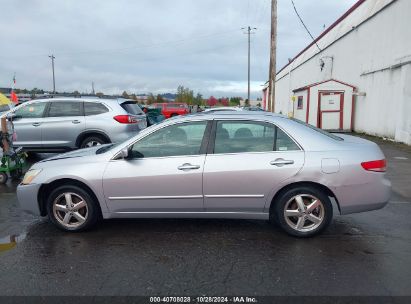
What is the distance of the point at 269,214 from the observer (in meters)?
4.23

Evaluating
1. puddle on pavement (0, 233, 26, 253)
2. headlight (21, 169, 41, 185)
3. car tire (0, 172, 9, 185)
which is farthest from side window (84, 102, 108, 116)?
puddle on pavement (0, 233, 26, 253)

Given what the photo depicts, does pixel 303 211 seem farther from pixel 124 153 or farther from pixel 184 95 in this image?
pixel 184 95

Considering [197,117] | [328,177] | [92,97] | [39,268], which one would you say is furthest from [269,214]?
[92,97]

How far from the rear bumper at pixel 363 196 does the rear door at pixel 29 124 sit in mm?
7898

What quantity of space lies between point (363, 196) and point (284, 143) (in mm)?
1085

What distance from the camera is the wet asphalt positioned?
3181 mm

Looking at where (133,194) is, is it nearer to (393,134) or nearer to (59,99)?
(59,99)

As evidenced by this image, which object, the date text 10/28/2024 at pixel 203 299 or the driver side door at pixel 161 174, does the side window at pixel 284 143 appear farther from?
the date text 10/28/2024 at pixel 203 299

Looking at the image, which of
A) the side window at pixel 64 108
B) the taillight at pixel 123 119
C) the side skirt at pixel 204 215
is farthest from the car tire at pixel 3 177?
the side skirt at pixel 204 215

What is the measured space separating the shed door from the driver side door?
17123 millimetres

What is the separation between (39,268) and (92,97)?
6.61 metres

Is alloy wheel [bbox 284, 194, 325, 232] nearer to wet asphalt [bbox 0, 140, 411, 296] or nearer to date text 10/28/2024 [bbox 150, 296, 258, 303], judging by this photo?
wet asphalt [bbox 0, 140, 411, 296]

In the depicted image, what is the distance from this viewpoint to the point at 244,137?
4.27m

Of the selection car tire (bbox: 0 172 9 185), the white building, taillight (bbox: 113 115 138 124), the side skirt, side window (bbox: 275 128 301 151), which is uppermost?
the white building
